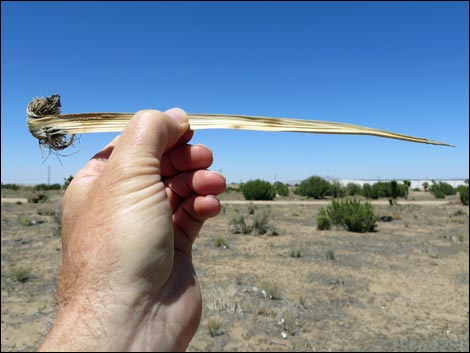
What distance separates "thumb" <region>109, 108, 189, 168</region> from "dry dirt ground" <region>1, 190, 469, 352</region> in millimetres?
6462

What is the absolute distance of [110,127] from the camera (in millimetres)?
1977

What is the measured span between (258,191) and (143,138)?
46281 mm

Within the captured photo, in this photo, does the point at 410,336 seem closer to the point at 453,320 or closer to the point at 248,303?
the point at 453,320

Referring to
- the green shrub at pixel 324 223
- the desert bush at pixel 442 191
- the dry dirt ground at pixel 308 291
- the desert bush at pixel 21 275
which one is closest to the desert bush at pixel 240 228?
the dry dirt ground at pixel 308 291

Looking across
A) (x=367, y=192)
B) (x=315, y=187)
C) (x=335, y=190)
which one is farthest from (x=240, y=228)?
(x=367, y=192)

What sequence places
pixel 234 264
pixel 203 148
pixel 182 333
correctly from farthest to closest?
1. pixel 234 264
2. pixel 203 148
3. pixel 182 333

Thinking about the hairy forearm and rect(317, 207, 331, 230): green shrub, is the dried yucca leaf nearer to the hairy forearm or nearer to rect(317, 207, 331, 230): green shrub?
the hairy forearm

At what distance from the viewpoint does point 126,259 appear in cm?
164

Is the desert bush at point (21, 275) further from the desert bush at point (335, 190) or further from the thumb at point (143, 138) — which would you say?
the desert bush at point (335, 190)

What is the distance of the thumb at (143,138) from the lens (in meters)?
1.82

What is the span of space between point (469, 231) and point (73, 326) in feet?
77.3

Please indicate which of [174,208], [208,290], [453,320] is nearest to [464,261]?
[453,320]

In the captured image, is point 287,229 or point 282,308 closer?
point 282,308

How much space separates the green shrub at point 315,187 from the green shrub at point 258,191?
6388 millimetres
